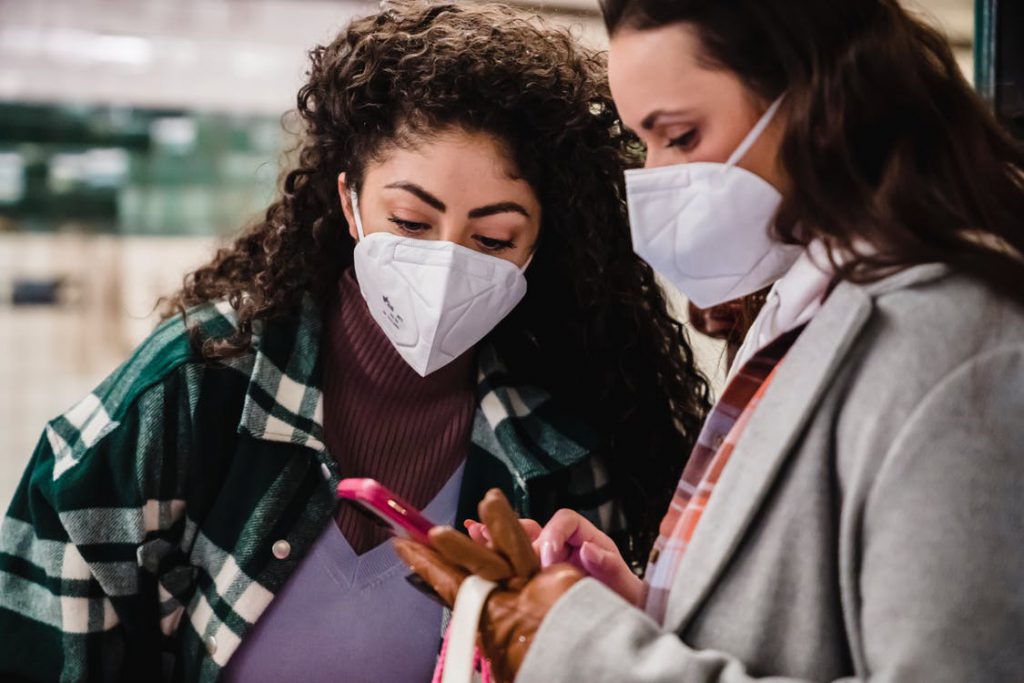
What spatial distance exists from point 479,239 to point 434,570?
0.67 meters

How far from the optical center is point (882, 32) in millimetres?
1147

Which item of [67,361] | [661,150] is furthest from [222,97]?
[661,150]

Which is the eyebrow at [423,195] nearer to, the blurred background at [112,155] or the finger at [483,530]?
the finger at [483,530]

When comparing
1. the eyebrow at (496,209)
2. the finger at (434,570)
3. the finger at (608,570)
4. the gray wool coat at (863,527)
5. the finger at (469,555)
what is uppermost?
the eyebrow at (496,209)

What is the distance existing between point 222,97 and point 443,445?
252cm

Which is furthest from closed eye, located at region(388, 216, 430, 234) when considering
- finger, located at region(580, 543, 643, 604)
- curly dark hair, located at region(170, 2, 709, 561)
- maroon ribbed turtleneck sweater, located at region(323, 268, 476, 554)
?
→ finger, located at region(580, 543, 643, 604)

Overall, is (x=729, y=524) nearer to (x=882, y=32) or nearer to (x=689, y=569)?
(x=689, y=569)

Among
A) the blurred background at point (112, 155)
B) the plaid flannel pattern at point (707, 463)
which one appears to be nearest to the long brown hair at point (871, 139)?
the plaid flannel pattern at point (707, 463)

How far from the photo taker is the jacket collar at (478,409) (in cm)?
172

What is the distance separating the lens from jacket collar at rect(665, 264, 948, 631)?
108 cm

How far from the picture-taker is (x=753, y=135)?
1.18 m

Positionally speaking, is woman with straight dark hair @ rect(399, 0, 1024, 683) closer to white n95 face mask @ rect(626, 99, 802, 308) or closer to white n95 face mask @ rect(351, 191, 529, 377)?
white n95 face mask @ rect(626, 99, 802, 308)

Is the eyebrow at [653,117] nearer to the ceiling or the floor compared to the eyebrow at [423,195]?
nearer to the ceiling

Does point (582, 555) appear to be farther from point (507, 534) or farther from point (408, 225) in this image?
point (408, 225)
